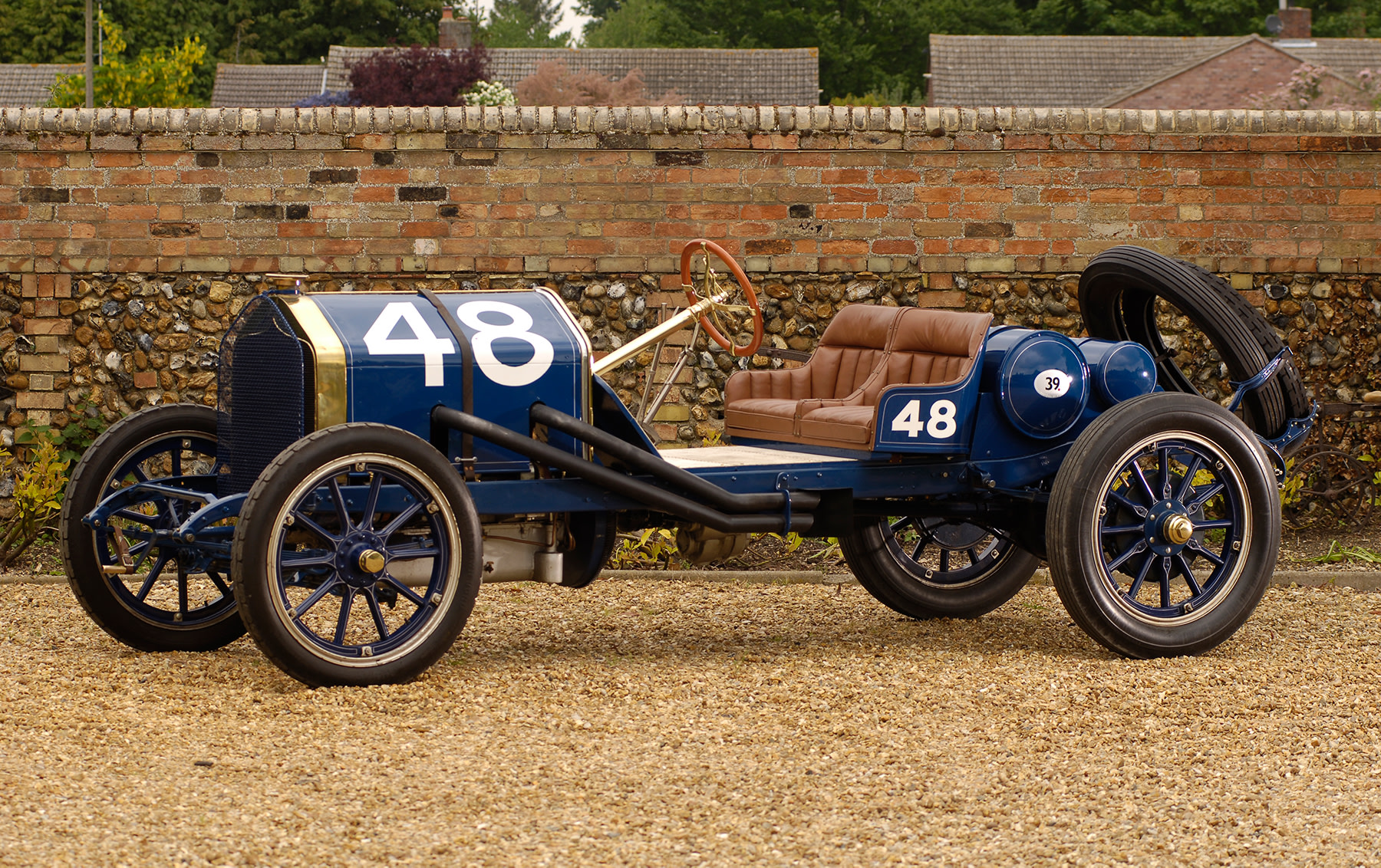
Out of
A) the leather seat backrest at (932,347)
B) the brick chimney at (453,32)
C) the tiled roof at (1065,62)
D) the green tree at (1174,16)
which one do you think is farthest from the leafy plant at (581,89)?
the leather seat backrest at (932,347)

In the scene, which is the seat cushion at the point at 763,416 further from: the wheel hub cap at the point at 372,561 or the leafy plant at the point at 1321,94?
the leafy plant at the point at 1321,94

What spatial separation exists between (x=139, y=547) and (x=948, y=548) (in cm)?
309

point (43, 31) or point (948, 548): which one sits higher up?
point (43, 31)

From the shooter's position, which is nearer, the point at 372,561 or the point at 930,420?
the point at 372,561

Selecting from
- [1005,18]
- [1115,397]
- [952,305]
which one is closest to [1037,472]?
[1115,397]

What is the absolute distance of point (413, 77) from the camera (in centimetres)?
3697

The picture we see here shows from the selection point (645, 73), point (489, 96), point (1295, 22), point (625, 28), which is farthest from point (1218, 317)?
point (625, 28)

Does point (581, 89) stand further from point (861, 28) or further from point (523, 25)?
point (523, 25)

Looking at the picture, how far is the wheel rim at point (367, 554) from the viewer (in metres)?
4.59

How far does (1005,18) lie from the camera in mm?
48344

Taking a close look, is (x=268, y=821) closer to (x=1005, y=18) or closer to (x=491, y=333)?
(x=491, y=333)

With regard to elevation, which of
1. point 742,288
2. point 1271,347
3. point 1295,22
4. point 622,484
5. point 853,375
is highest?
point 1295,22

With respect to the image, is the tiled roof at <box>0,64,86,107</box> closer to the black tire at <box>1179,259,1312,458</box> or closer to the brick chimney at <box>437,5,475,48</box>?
the brick chimney at <box>437,5,475,48</box>

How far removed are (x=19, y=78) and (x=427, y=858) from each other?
40834mm
